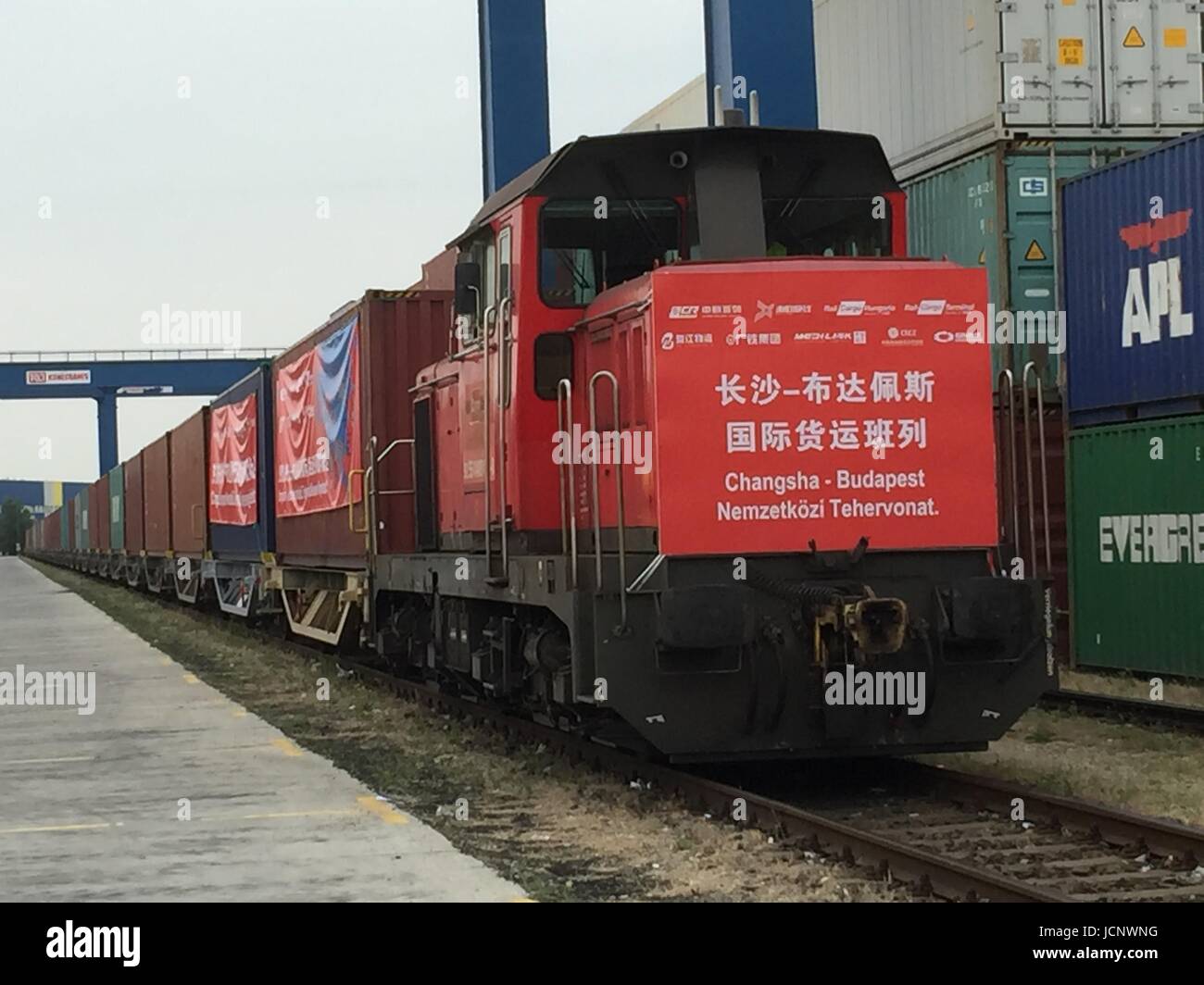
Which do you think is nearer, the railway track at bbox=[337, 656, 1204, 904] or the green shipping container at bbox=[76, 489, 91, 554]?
the railway track at bbox=[337, 656, 1204, 904]

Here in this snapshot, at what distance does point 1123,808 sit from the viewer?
8594 mm

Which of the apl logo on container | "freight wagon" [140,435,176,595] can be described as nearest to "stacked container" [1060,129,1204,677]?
the apl logo on container

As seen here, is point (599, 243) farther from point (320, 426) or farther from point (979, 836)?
point (320, 426)

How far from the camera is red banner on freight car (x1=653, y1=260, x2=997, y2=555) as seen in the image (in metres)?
8.38

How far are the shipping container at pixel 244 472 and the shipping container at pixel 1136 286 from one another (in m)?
9.03

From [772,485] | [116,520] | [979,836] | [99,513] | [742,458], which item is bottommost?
[979,836]

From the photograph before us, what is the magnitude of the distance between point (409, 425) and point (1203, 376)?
19.9 feet

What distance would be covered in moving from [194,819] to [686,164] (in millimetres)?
4122

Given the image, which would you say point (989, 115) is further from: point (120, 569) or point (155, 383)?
point (155, 383)

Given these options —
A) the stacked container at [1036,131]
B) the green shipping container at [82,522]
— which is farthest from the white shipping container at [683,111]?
the green shipping container at [82,522]

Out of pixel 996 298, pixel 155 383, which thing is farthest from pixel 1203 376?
pixel 155 383

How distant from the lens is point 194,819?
828 cm

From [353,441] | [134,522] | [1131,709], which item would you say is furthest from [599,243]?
[134,522]

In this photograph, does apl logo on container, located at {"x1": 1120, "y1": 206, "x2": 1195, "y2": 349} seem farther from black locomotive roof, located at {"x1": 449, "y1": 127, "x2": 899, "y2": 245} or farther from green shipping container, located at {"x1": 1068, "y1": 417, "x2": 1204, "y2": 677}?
black locomotive roof, located at {"x1": 449, "y1": 127, "x2": 899, "y2": 245}
